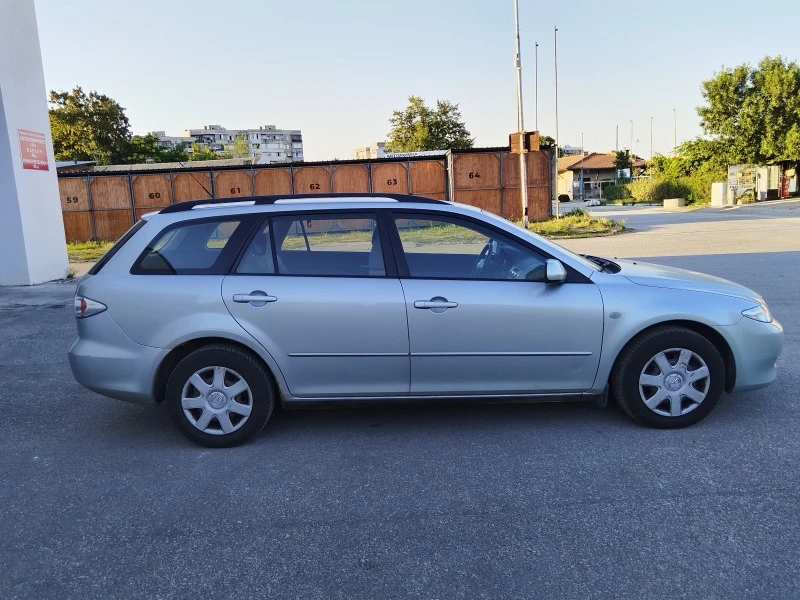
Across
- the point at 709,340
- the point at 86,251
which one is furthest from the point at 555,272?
the point at 86,251

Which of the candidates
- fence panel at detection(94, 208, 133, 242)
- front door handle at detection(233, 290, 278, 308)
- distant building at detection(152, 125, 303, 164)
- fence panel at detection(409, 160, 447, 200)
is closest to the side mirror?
front door handle at detection(233, 290, 278, 308)

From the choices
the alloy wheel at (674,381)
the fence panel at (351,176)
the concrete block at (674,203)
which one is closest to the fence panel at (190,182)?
the fence panel at (351,176)

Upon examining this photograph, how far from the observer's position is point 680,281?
14.1 feet

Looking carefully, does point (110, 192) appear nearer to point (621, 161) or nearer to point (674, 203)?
point (674, 203)

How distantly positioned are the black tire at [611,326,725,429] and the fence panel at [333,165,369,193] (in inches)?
808

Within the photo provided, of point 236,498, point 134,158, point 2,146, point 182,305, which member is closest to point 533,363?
point 236,498

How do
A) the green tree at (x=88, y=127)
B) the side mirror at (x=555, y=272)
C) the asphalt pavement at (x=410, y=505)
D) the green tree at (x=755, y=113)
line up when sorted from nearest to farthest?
the asphalt pavement at (x=410, y=505) < the side mirror at (x=555, y=272) < the green tree at (x=755, y=113) < the green tree at (x=88, y=127)

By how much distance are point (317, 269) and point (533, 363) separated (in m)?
1.58

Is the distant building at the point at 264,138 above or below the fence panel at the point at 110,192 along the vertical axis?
above

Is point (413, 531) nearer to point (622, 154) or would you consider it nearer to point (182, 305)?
point (182, 305)

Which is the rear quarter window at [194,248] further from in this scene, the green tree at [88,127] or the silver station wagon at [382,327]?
the green tree at [88,127]

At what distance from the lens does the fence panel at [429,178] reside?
24172mm

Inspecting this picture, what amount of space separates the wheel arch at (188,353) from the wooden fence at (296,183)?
20.2 metres

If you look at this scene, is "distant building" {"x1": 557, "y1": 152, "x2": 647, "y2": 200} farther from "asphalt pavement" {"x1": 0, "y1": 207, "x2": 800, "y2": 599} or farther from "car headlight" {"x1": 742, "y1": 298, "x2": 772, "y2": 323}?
"asphalt pavement" {"x1": 0, "y1": 207, "x2": 800, "y2": 599}
